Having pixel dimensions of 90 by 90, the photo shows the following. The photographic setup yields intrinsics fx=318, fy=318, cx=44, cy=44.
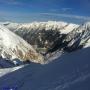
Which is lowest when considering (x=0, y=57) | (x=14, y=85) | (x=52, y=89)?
(x=0, y=57)

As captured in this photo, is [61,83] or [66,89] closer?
[66,89]

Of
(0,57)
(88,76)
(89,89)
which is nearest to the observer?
(89,89)

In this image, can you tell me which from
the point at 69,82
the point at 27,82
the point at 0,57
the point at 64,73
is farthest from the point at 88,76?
Result: the point at 0,57

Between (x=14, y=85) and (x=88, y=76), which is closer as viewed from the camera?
(x=88, y=76)

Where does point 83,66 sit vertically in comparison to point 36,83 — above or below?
above

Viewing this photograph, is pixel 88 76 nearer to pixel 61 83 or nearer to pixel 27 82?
pixel 61 83

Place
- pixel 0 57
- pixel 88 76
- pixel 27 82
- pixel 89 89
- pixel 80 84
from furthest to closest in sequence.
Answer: pixel 0 57
pixel 27 82
pixel 88 76
pixel 80 84
pixel 89 89

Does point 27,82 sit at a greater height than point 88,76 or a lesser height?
lesser

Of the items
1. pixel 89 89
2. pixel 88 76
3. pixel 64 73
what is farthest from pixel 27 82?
pixel 89 89

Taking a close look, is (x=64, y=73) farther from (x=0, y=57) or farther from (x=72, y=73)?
(x=0, y=57)
